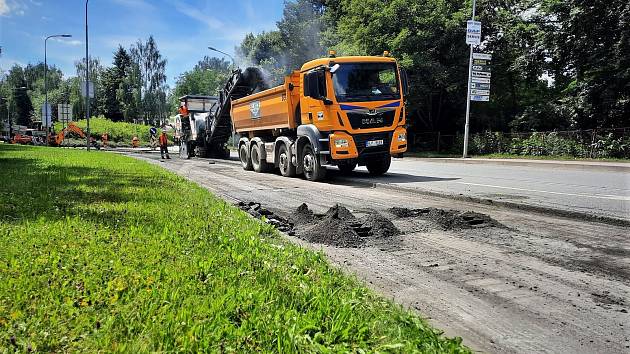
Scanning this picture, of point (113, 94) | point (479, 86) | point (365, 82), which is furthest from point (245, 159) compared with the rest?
point (113, 94)

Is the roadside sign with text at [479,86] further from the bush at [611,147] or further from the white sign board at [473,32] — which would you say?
the bush at [611,147]

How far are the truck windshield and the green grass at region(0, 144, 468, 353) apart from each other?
23.4ft

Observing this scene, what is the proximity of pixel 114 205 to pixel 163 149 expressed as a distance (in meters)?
21.3

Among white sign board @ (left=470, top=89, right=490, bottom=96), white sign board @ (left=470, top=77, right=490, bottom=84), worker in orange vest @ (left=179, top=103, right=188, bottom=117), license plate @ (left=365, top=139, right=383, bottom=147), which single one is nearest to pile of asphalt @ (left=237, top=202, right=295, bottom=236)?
license plate @ (left=365, top=139, right=383, bottom=147)

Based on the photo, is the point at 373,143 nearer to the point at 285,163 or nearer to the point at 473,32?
the point at 285,163

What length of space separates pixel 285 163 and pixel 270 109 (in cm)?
177

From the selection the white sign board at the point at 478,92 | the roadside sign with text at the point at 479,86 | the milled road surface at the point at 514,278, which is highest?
the roadside sign with text at the point at 479,86

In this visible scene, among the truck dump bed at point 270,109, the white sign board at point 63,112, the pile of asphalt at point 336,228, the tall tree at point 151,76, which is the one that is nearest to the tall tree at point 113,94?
the tall tree at point 151,76

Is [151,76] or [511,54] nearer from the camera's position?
[511,54]

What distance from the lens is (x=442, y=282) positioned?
12.5ft

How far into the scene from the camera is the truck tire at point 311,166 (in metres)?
12.2

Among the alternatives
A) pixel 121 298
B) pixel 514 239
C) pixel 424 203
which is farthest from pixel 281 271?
pixel 424 203

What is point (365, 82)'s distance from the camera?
473 inches

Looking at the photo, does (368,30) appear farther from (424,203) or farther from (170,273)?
(170,273)
